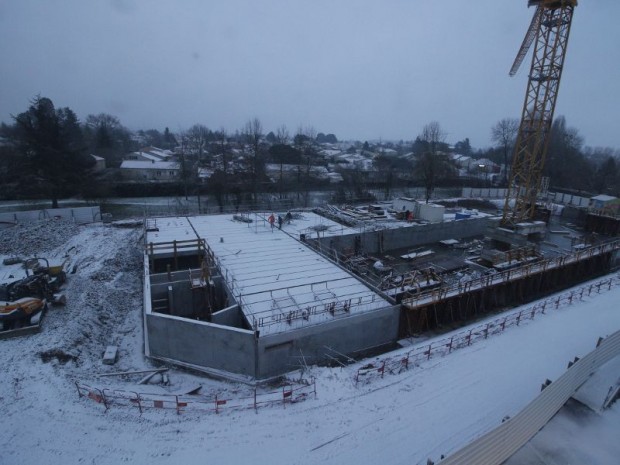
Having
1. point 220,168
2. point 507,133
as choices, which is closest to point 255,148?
point 220,168

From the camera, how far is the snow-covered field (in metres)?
7.29

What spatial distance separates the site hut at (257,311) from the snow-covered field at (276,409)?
2.51ft

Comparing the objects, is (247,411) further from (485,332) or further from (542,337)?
(542,337)

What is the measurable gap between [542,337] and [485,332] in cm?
201

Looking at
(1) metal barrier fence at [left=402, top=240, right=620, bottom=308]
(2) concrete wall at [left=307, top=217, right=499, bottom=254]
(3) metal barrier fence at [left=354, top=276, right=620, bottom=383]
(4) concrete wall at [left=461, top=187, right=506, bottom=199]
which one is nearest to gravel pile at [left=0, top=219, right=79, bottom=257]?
(2) concrete wall at [left=307, top=217, right=499, bottom=254]

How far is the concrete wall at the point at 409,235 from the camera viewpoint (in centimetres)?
2200

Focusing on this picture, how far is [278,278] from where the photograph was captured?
14297 millimetres

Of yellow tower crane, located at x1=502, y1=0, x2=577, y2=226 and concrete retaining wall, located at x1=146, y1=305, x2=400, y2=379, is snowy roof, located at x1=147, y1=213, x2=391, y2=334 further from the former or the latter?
yellow tower crane, located at x1=502, y1=0, x2=577, y2=226

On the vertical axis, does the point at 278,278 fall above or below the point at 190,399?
above

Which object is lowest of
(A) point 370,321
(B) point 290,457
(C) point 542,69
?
(B) point 290,457

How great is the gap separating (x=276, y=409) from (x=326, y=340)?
3.14m

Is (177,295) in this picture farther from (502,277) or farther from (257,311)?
(502,277)

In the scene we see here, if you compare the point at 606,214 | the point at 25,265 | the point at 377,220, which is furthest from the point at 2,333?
the point at 606,214

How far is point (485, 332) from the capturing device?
40.4ft
